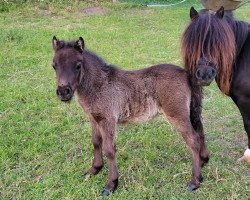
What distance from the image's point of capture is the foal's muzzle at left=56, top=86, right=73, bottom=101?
313 centimetres

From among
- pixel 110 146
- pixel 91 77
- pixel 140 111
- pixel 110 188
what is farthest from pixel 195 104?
pixel 110 188

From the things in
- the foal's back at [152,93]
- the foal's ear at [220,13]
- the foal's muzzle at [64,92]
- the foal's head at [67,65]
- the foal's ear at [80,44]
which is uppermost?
the foal's ear at [220,13]

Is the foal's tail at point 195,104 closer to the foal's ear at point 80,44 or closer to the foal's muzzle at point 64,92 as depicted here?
the foal's ear at point 80,44

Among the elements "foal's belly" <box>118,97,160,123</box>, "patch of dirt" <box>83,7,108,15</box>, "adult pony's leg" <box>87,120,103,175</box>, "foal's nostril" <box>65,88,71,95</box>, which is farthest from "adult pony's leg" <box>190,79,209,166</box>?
"patch of dirt" <box>83,7,108,15</box>

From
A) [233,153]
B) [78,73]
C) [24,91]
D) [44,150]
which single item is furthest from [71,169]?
[24,91]

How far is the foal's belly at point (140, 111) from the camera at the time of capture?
3.64 m

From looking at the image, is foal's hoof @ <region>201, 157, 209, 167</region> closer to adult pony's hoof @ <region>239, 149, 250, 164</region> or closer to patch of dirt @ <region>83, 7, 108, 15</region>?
adult pony's hoof @ <region>239, 149, 250, 164</region>

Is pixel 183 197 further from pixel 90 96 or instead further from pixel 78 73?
pixel 78 73

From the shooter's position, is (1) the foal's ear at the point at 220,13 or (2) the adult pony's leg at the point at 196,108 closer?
(1) the foal's ear at the point at 220,13

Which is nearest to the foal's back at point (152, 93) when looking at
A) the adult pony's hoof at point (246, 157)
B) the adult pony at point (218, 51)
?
the adult pony at point (218, 51)

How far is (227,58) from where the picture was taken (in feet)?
11.4

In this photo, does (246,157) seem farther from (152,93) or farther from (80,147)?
(80,147)

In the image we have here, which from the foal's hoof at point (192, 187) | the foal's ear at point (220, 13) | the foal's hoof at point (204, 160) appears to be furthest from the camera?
the foal's hoof at point (204, 160)

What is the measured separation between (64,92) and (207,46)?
1298mm
